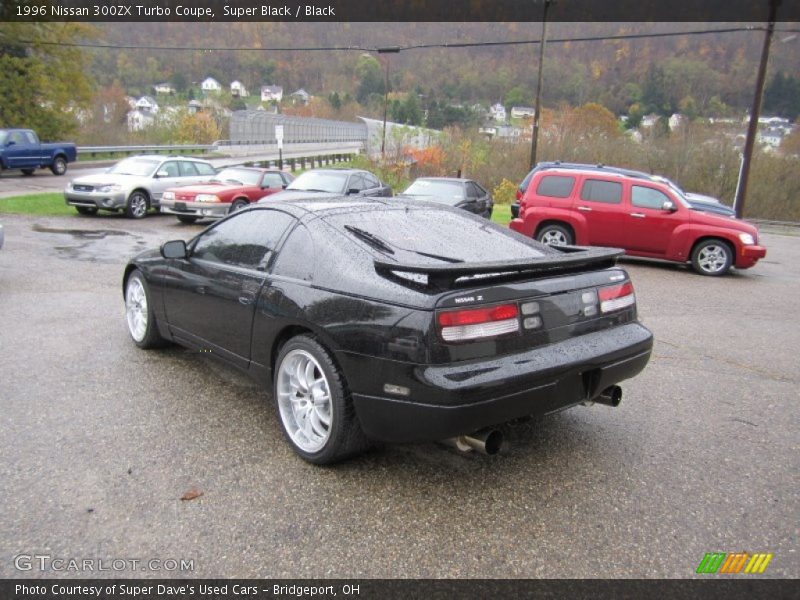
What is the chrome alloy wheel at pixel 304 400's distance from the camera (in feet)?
10.9

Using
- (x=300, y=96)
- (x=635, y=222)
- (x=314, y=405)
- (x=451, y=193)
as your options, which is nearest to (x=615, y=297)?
(x=314, y=405)

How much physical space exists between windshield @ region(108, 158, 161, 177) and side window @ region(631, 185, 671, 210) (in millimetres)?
12204

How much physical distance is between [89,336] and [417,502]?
401cm

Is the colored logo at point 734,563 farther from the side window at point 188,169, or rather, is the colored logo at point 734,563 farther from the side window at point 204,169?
the side window at point 204,169

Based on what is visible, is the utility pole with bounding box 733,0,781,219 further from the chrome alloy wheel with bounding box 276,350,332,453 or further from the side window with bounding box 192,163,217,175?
the chrome alloy wheel with bounding box 276,350,332,453

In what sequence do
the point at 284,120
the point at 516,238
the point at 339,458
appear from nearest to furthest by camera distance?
the point at 339,458
the point at 516,238
the point at 284,120

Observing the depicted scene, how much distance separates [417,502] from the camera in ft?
9.87

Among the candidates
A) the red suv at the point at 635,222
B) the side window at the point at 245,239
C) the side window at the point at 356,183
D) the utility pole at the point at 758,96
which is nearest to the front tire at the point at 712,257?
the red suv at the point at 635,222

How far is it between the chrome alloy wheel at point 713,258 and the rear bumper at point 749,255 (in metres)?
0.23

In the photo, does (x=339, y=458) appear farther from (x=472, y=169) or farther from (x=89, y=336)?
(x=472, y=169)

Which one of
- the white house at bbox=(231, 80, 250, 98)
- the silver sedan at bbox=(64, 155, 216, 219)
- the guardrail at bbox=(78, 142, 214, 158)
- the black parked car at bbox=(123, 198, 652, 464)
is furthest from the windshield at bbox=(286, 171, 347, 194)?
the white house at bbox=(231, 80, 250, 98)

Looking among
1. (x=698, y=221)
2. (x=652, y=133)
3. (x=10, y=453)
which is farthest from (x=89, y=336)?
(x=652, y=133)

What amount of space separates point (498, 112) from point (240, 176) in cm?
4377

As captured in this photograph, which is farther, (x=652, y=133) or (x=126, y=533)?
(x=652, y=133)
